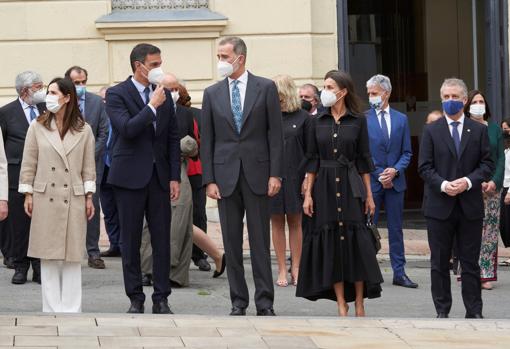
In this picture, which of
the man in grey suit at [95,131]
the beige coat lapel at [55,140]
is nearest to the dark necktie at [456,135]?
the beige coat lapel at [55,140]

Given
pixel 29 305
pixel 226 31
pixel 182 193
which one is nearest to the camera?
pixel 29 305

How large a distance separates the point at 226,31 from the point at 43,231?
698 centimetres

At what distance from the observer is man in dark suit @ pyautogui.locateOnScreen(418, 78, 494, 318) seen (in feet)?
34.8

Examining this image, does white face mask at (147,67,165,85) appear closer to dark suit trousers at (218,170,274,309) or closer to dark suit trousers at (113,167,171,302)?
dark suit trousers at (113,167,171,302)

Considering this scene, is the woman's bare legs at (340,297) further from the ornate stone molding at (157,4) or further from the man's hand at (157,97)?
the ornate stone molding at (157,4)

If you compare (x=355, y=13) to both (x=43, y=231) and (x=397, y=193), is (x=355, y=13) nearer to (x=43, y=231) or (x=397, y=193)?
(x=397, y=193)

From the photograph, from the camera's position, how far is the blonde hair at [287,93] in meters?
12.7

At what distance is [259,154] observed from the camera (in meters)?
10.6

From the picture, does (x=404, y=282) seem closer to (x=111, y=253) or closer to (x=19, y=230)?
(x=111, y=253)

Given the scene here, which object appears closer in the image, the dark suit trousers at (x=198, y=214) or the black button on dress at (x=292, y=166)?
the black button on dress at (x=292, y=166)

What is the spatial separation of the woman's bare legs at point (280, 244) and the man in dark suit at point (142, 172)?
7.49 ft

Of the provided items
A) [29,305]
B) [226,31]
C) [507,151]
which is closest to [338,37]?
[226,31]

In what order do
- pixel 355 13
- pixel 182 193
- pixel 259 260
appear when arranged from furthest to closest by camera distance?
pixel 355 13 → pixel 182 193 → pixel 259 260

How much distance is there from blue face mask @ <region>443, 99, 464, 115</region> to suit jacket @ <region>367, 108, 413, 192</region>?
2337 millimetres
